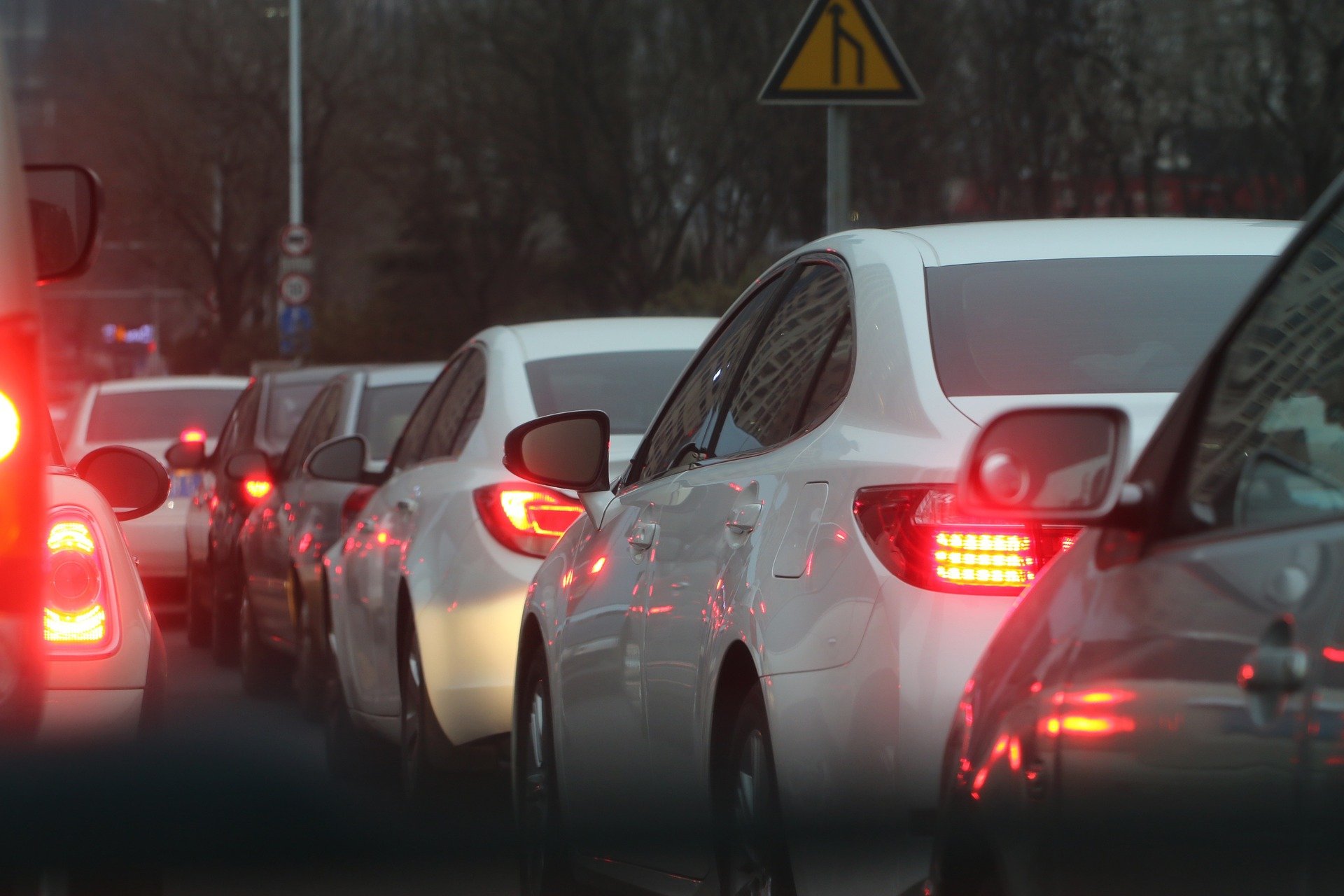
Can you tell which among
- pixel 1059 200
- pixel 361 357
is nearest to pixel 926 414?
pixel 1059 200

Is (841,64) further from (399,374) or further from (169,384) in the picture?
(169,384)

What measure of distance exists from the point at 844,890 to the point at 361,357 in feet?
139

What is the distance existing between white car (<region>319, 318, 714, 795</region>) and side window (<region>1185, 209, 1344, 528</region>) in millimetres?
4306

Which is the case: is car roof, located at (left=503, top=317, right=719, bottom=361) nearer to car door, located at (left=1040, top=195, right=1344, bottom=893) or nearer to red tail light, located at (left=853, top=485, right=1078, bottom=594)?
red tail light, located at (left=853, top=485, right=1078, bottom=594)

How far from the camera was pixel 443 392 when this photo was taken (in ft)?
27.2

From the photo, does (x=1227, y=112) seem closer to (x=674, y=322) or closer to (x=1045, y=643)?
(x=674, y=322)

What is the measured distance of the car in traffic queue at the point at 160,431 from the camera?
15758 millimetres

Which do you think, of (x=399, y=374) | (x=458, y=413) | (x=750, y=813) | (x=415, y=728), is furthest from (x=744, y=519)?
(x=399, y=374)

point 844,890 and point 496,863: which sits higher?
point 844,890

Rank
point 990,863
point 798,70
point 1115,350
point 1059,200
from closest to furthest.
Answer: point 990,863
point 1115,350
point 798,70
point 1059,200

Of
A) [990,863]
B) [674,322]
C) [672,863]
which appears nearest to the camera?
[990,863]

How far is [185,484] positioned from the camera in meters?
15.8

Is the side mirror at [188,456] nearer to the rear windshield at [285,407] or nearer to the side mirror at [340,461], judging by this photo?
the rear windshield at [285,407]

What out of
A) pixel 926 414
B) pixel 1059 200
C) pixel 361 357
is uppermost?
pixel 926 414
